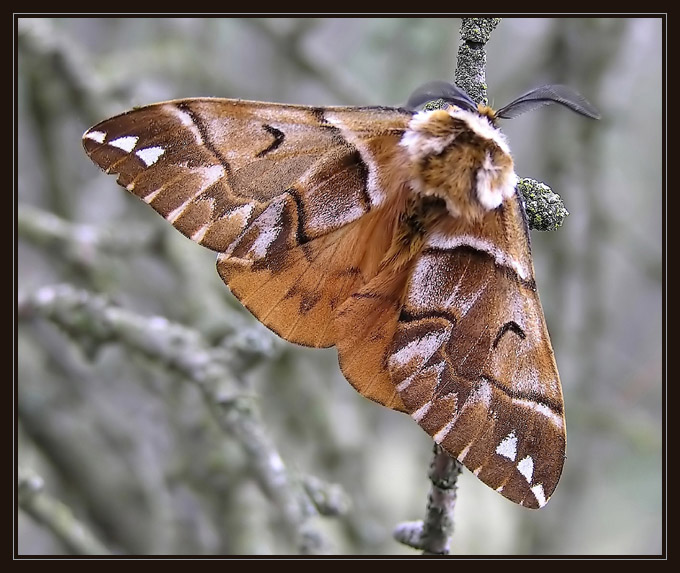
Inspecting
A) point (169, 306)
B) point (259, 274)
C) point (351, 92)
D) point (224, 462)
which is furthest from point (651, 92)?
point (259, 274)

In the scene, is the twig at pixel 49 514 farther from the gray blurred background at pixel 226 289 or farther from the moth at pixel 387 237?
the moth at pixel 387 237

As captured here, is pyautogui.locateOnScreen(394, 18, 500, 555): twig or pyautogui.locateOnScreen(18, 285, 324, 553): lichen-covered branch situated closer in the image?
pyautogui.locateOnScreen(394, 18, 500, 555): twig

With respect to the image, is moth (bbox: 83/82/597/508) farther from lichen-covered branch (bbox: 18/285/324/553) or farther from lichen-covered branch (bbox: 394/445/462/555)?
lichen-covered branch (bbox: 18/285/324/553)

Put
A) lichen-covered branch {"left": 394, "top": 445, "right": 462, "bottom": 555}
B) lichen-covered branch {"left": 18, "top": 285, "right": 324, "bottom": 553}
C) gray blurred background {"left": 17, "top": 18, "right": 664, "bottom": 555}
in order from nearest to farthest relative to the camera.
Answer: lichen-covered branch {"left": 394, "top": 445, "right": 462, "bottom": 555}, lichen-covered branch {"left": 18, "top": 285, "right": 324, "bottom": 553}, gray blurred background {"left": 17, "top": 18, "right": 664, "bottom": 555}

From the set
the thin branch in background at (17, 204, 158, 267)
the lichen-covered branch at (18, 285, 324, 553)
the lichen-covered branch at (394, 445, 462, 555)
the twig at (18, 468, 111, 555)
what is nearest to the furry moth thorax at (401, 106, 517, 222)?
the lichen-covered branch at (394, 445, 462, 555)

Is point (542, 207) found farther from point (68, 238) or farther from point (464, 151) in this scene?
point (68, 238)

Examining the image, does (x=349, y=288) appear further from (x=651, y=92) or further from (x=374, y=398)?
(x=651, y=92)

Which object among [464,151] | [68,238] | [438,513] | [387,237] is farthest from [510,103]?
[68,238]
